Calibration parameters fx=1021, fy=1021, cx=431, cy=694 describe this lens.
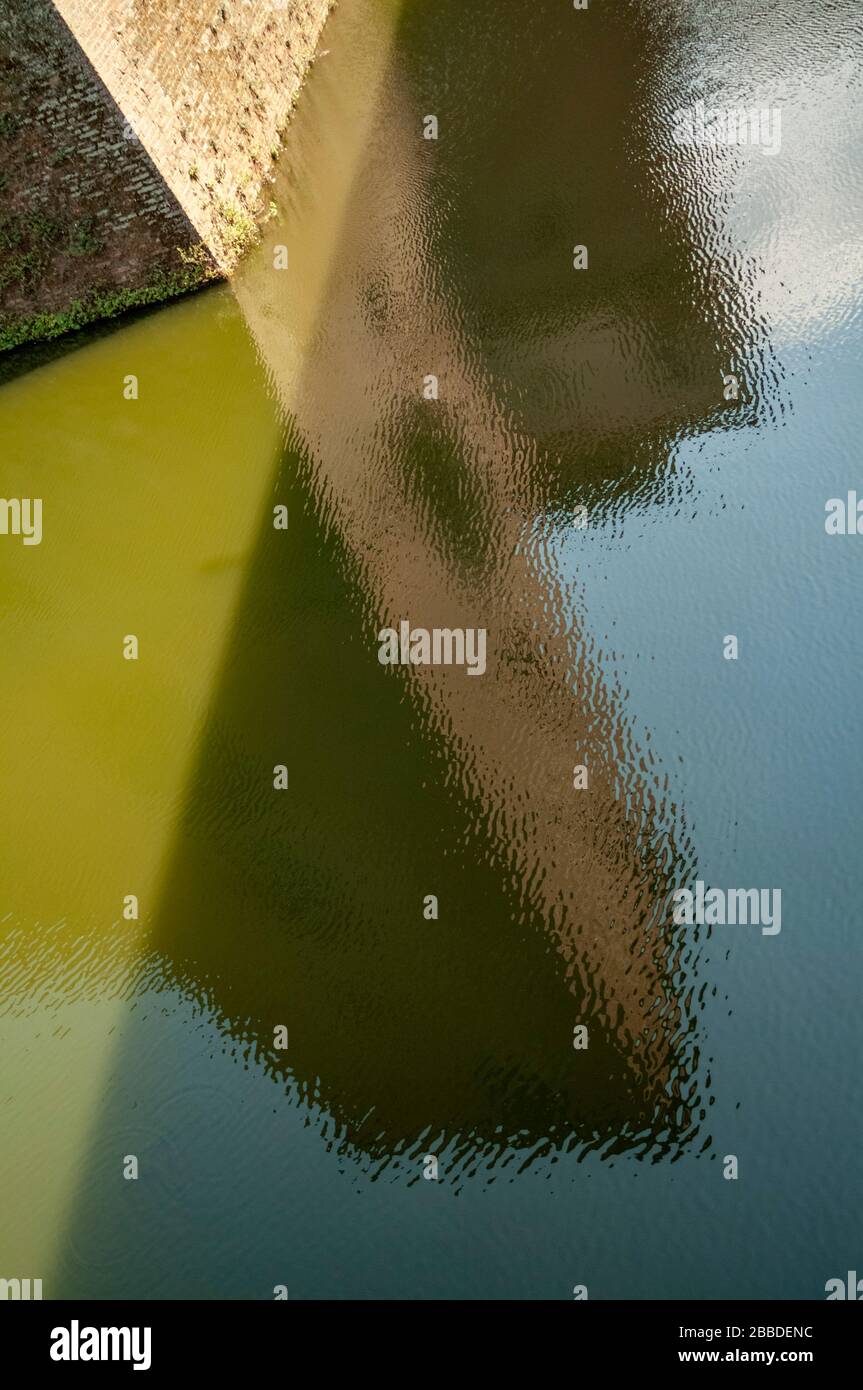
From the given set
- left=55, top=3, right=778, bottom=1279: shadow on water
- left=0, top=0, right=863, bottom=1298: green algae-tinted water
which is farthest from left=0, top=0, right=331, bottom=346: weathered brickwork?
left=55, top=3, right=778, bottom=1279: shadow on water

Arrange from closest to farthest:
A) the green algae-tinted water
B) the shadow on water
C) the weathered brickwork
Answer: the green algae-tinted water < the shadow on water < the weathered brickwork

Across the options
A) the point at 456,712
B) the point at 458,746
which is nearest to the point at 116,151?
the point at 456,712

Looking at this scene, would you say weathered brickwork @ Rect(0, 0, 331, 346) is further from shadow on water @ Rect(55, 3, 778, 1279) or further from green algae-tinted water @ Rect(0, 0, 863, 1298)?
shadow on water @ Rect(55, 3, 778, 1279)

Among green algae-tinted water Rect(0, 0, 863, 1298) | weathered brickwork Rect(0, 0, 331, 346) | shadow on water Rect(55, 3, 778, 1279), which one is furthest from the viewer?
weathered brickwork Rect(0, 0, 331, 346)

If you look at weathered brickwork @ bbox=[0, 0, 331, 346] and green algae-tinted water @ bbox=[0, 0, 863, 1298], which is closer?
green algae-tinted water @ bbox=[0, 0, 863, 1298]

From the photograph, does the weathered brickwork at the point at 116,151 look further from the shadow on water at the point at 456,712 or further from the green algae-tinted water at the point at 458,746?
the shadow on water at the point at 456,712

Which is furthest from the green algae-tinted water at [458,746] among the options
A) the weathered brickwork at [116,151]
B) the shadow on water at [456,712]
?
the weathered brickwork at [116,151]
